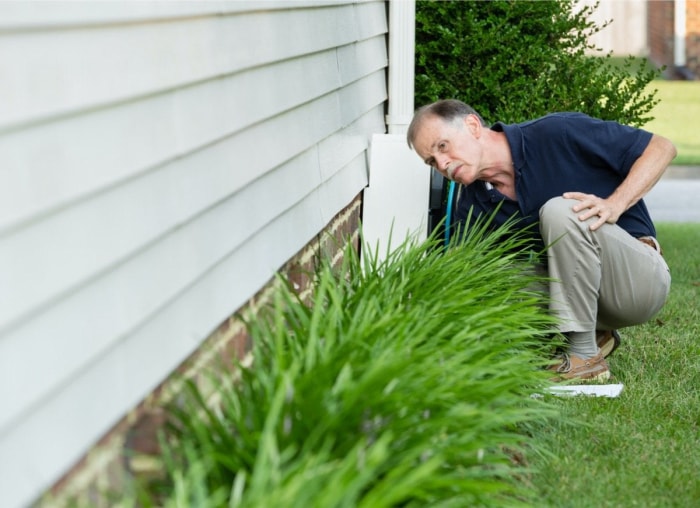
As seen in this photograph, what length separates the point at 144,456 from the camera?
2.34m

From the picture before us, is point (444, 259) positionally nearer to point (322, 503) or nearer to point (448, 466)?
point (448, 466)

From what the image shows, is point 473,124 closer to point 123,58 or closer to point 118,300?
point 123,58

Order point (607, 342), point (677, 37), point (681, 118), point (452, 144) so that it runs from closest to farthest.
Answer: point (452, 144) < point (607, 342) < point (681, 118) < point (677, 37)

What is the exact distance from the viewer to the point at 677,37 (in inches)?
1041

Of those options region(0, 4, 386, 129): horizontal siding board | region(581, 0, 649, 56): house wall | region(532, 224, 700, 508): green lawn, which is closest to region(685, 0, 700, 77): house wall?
region(581, 0, 649, 56): house wall

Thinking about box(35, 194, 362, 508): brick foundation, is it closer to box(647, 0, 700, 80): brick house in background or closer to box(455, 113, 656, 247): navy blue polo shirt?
box(455, 113, 656, 247): navy blue polo shirt

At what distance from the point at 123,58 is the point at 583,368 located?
8.27ft

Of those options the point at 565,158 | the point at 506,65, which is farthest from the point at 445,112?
the point at 506,65

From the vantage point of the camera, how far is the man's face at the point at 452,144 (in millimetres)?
4273

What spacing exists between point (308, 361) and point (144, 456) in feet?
1.45

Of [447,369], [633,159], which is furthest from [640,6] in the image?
[447,369]

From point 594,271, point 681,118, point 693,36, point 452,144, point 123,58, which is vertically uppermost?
point 123,58

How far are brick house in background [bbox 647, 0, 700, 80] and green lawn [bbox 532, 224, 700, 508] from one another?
2274 cm

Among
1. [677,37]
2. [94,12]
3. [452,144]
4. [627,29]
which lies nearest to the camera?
[94,12]
